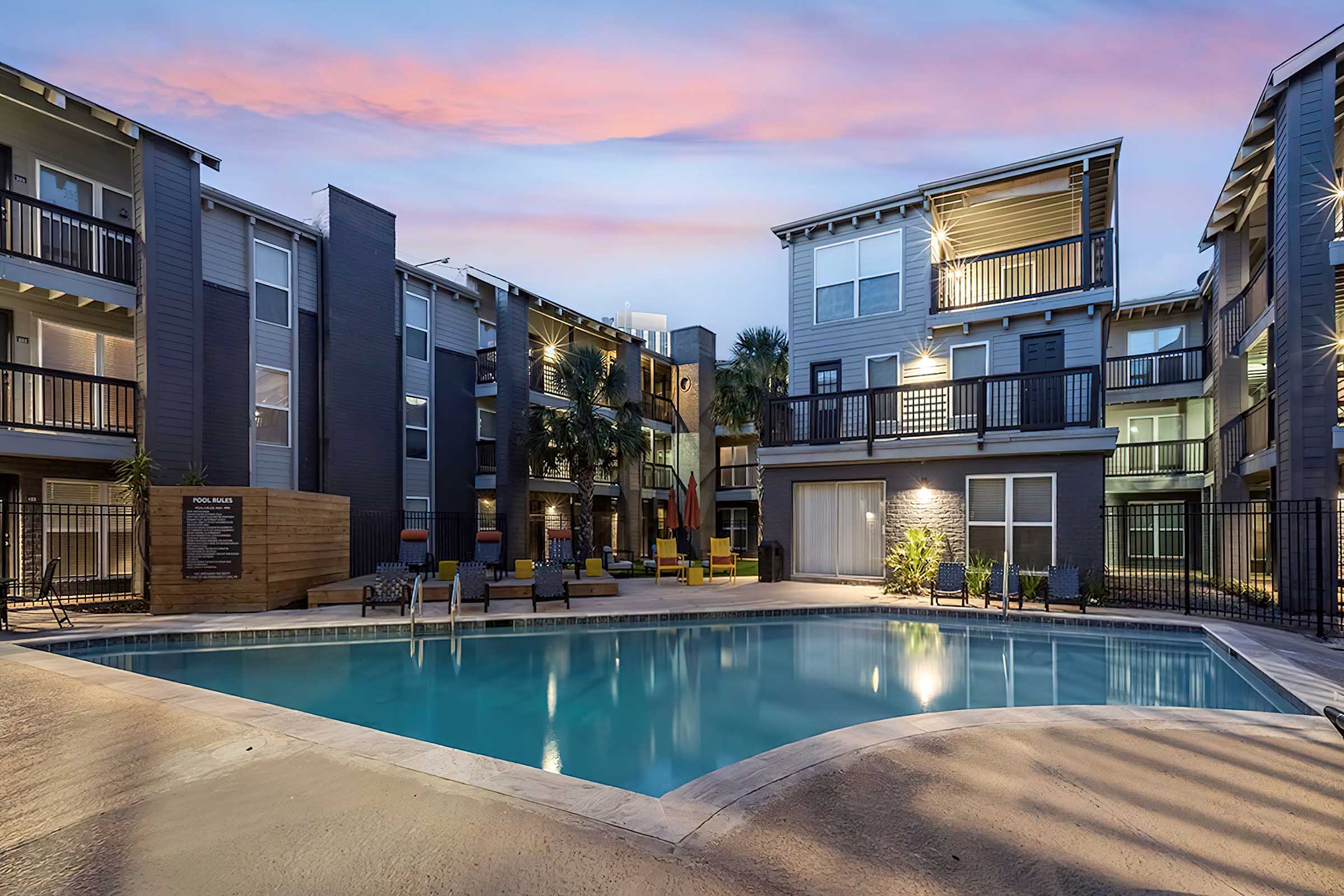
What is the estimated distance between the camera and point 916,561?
1418cm

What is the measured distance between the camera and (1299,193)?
1165 centimetres

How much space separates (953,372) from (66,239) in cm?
1774

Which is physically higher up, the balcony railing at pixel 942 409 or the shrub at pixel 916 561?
the balcony railing at pixel 942 409

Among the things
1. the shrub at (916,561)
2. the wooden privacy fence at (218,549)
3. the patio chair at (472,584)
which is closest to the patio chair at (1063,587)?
the shrub at (916,561)

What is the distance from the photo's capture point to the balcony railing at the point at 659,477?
28188 millimetres

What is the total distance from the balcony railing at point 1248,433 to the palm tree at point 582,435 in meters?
15.0

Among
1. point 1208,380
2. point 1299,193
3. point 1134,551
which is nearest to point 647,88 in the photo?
point 1299,193

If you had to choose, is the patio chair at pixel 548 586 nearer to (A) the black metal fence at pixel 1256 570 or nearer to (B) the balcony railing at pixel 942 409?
(B) the balcony railing at pixel 942 409

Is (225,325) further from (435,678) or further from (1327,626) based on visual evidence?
(1327,626)

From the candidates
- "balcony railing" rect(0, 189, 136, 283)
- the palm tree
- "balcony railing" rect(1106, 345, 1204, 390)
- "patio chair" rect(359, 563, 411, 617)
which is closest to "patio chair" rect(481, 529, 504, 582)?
the palm tree

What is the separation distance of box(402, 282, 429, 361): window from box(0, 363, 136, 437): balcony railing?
7485mm

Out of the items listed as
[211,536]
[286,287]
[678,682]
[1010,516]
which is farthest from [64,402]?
[1010,516]

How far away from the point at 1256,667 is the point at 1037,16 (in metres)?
10.5

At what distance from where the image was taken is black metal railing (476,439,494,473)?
858 inches
